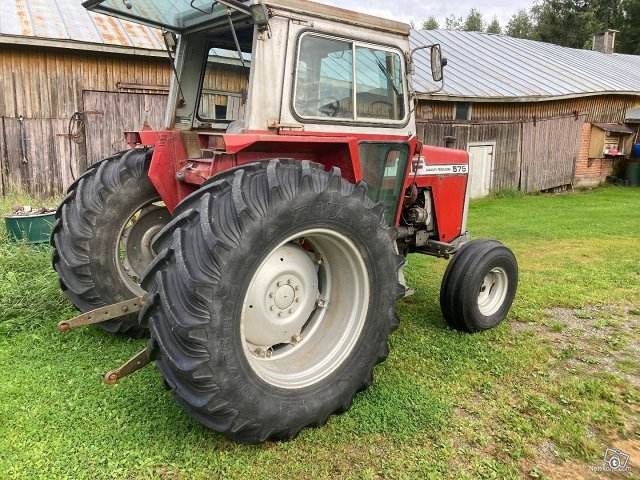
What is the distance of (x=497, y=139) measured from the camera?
14516 mm

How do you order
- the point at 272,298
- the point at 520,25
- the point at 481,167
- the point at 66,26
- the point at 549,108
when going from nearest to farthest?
the point at 272,298 → the point at 66,26 → the point at 481,167 → the point at 549,108 → the point at 520,25

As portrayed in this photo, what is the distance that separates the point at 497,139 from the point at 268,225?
13.5 meters

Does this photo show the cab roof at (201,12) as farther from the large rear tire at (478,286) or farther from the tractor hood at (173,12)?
the large rear tire at (478,286)

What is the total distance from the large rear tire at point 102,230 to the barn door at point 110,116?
549 centimetres

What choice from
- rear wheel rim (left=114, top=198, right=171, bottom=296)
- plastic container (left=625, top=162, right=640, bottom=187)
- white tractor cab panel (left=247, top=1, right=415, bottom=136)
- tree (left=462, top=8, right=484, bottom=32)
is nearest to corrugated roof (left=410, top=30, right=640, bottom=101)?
plastic container (left=625, top=162, right=640, bottom=187)

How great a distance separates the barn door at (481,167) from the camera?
14.1 m

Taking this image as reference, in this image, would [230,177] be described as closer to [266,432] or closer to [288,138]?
[288,138]

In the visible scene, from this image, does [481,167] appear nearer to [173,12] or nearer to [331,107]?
[331,107]

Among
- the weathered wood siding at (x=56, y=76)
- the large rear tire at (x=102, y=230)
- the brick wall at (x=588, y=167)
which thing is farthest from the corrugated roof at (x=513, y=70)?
the large rear tire at (x=102, y=230)

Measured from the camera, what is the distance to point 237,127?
300 centimetres

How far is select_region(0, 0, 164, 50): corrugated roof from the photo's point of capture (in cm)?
818

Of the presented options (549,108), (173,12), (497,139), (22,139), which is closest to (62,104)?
(22,139)

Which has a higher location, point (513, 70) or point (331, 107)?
point (513, 70)

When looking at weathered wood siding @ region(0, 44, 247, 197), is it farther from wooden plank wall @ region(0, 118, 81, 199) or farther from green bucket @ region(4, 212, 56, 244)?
green bucket @ region(4, 212, 56, 244)
